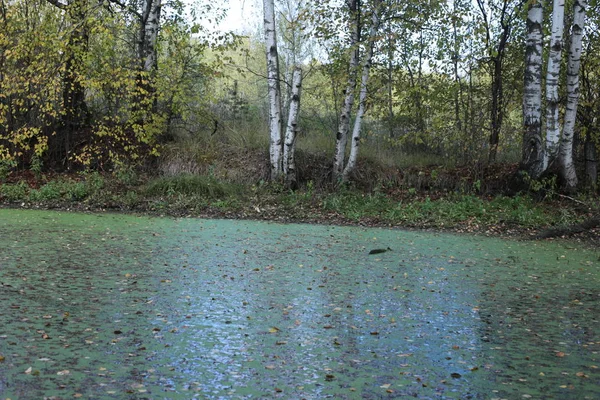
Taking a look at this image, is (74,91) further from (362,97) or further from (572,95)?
(572,95)

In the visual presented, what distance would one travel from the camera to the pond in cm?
293

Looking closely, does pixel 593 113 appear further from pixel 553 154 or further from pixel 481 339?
pixel 481 339

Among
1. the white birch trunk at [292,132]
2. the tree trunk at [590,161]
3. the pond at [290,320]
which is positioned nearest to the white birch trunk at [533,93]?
the tree trunk at [590,161]

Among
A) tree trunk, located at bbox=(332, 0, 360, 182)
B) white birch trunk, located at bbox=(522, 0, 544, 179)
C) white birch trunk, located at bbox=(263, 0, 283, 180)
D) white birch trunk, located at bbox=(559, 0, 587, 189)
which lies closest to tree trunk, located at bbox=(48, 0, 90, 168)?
white birch trunk, located at bbox=(263, 0, 283, 180)

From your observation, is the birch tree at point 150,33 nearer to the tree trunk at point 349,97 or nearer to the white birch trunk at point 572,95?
the tree trunk at point 349,97

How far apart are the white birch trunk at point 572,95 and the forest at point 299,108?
0.08ft

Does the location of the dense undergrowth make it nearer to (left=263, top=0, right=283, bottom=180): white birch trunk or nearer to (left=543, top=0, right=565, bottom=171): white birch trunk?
(left=263, top=0, right=283, bottom=180): white birch trunk

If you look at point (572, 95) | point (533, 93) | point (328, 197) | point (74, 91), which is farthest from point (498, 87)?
point (74, 91)

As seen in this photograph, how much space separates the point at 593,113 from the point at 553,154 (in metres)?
1.98

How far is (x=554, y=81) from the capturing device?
1039 centimetres

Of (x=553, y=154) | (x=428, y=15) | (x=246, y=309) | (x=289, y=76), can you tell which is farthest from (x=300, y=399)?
(x=289, y=76)

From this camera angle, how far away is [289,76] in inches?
922

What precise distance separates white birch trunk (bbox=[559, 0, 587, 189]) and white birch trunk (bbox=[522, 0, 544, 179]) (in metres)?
0.39

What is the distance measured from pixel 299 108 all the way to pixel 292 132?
46.6 inches
